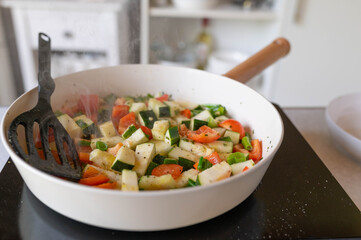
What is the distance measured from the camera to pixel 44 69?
0.85m

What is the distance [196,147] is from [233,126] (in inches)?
6.6

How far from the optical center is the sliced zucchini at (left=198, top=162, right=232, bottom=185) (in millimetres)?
726

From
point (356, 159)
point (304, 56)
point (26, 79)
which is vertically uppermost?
point (356, 159)

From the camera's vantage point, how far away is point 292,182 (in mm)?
856

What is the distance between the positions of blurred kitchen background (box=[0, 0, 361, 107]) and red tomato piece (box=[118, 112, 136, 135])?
1389 mm

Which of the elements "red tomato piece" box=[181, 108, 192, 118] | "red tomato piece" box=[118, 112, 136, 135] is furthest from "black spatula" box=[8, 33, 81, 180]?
"red tomato piece" box=[181, 108, 192, 118]

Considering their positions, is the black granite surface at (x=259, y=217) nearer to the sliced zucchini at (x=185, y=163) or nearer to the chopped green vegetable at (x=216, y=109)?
the sliced zucchini at (x=185, y=163)

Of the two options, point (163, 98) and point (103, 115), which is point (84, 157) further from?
point (163, 98)

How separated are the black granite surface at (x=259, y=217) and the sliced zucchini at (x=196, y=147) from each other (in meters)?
0.17

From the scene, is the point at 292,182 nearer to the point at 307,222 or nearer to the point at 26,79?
the point at 307,222

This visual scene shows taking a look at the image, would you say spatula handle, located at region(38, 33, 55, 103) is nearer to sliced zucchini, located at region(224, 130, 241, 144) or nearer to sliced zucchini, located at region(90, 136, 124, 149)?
sliced zucchini, located at region(90, 136, 124, 149)

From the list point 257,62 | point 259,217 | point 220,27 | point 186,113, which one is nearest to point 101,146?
point 186,113

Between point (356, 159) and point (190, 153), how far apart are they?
536mm

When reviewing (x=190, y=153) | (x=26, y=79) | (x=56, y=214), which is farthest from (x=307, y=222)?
(x=26, y=79)
